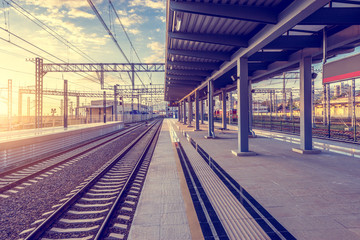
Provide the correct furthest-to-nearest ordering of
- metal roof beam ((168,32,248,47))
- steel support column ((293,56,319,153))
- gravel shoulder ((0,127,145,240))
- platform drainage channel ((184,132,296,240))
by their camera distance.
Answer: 1. steel support column ((293,56,319,153))
2. metal roof beam ((168,32,248,47))
3. gravel shoulder ((0,127,145,240))
4. platform drainage channel ((184,132,296,240))

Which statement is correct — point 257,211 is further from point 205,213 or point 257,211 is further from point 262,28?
point 262,28

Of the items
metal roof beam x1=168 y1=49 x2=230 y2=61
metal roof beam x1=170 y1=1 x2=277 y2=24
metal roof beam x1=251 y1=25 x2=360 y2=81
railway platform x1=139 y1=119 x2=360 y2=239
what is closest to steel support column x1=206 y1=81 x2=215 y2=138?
metal roof beam x1=168 y1=49 x2=230 y2=61

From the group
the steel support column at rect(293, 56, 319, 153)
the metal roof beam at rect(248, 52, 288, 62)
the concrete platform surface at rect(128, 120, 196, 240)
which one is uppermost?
the metal roof beam at rect(248, 52, 288, 62)

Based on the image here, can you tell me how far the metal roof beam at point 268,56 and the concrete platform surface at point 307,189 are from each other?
15.6 feet

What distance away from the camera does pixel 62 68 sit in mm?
25516

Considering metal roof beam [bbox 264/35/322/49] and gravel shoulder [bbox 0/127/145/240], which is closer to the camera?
gravel shoulder [bbox 0/127/145/240]

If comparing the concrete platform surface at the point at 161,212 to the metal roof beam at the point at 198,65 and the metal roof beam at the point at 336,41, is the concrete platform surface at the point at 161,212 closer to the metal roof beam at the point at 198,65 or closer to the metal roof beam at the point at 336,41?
the metal roof beam at the point at 198,65

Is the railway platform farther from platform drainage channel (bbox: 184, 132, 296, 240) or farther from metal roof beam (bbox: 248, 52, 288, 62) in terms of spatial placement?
metal roof beam (bbox: 248, 52, 288, 62)

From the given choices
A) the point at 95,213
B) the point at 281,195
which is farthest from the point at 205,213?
the point at 95,213

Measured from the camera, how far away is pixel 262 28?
22.8 feet

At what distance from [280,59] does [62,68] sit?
2616 cm

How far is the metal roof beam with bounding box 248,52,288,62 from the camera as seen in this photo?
9498 millimetres

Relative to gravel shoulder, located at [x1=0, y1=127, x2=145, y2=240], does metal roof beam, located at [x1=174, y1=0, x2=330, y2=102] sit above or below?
above

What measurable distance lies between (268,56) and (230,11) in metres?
4.78
